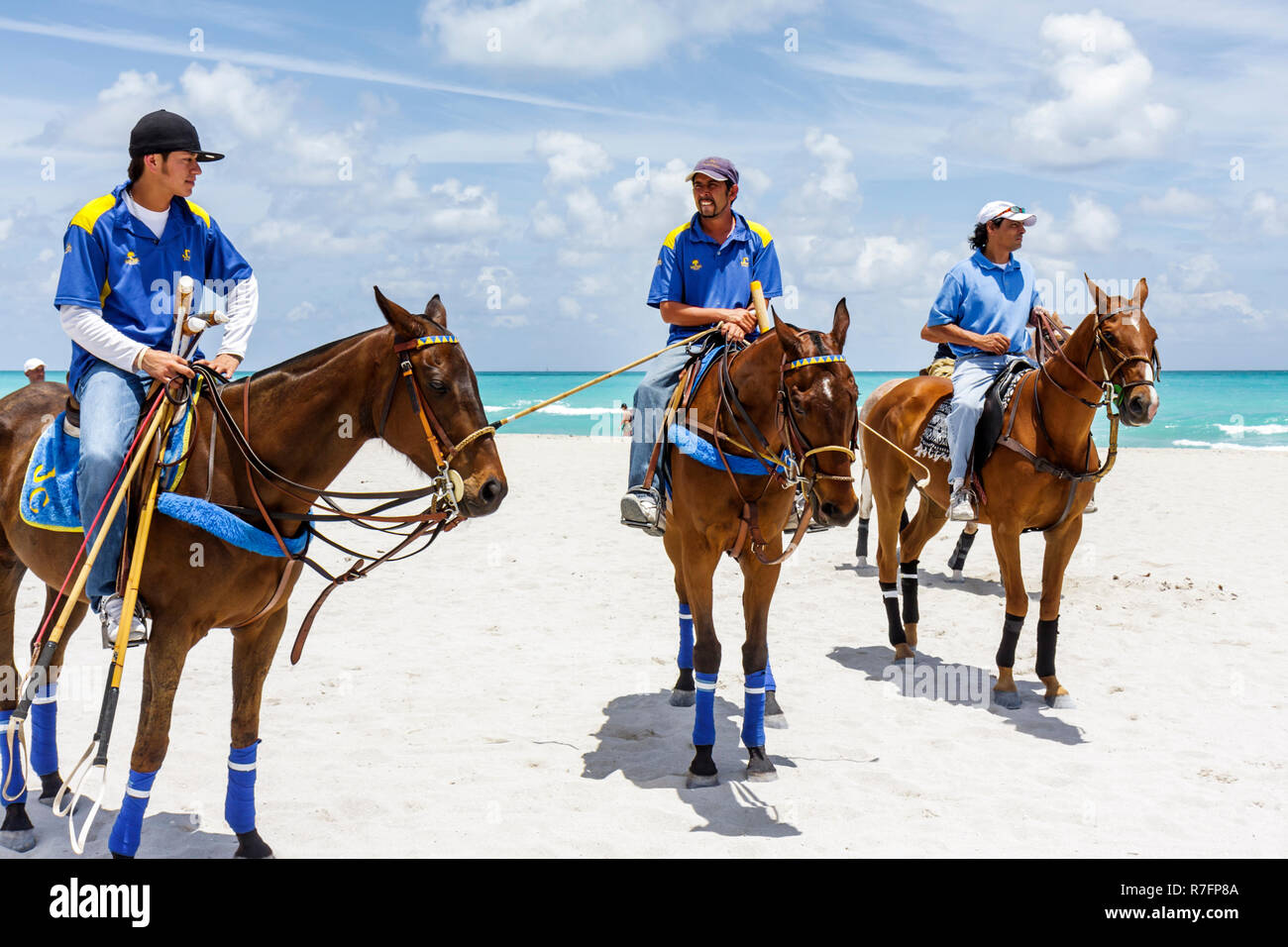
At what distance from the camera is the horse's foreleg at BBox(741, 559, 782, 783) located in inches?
207

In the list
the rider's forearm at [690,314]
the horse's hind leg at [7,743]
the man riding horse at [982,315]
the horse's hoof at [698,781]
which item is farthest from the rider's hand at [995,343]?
the horse's hind leg at [7,743]

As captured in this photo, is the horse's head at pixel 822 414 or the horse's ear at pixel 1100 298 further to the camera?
the horse's ear at pixel 1100 298

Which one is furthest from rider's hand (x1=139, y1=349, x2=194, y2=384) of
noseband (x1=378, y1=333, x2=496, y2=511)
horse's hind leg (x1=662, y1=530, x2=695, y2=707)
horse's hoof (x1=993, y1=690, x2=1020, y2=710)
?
horse's hoof (x1=993, y1=690, x2=1020, y2=710)

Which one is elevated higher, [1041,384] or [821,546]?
[1041,384]

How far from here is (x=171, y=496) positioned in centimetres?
359

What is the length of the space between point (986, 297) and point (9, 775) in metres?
6.66

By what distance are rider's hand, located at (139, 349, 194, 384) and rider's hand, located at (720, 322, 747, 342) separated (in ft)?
8.90

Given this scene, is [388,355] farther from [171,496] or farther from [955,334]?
[955,334]

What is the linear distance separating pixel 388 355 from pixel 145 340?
110cm

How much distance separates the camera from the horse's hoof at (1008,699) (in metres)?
6.53

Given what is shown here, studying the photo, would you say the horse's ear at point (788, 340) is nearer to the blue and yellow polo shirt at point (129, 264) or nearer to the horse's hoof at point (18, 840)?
the blue and yellow polo shirt at point (129, 264)

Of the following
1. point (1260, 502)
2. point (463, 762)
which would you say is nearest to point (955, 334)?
point (463, 762)

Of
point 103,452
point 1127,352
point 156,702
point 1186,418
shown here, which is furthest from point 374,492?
point 1186,418

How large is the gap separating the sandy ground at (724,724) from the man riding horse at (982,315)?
179 cm
